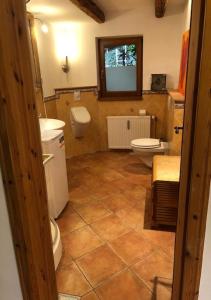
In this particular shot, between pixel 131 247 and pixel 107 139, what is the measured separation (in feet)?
8.16

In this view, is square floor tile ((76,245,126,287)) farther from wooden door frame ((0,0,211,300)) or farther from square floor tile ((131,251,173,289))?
wooden door frame ((0,0,211,300))

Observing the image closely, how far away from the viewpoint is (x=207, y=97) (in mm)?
730

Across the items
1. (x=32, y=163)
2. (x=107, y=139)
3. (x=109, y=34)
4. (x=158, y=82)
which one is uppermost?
(x=109, y=34)

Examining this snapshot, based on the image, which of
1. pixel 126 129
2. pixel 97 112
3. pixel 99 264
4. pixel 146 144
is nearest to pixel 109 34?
pixel 97 112

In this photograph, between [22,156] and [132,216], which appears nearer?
[22,156]

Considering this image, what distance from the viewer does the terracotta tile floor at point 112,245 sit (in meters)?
1.62

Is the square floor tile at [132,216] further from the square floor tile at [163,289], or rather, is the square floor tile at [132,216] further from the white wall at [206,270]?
the white wall at [206,270]

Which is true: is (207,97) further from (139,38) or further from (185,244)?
(139,38)

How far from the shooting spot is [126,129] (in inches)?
159

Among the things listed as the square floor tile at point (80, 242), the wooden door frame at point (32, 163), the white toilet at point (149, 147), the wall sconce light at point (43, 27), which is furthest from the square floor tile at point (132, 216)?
the wall sconce light at point (43, 27)

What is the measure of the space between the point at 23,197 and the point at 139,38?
3473 mm

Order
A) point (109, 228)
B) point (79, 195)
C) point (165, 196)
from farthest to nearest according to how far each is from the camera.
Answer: point (79, 195)
point (109, 228)
point (165, 196)

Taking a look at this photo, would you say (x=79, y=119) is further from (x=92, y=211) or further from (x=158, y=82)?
(x=92, y=211)

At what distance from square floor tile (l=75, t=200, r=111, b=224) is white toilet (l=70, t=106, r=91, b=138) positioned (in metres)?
1.46
